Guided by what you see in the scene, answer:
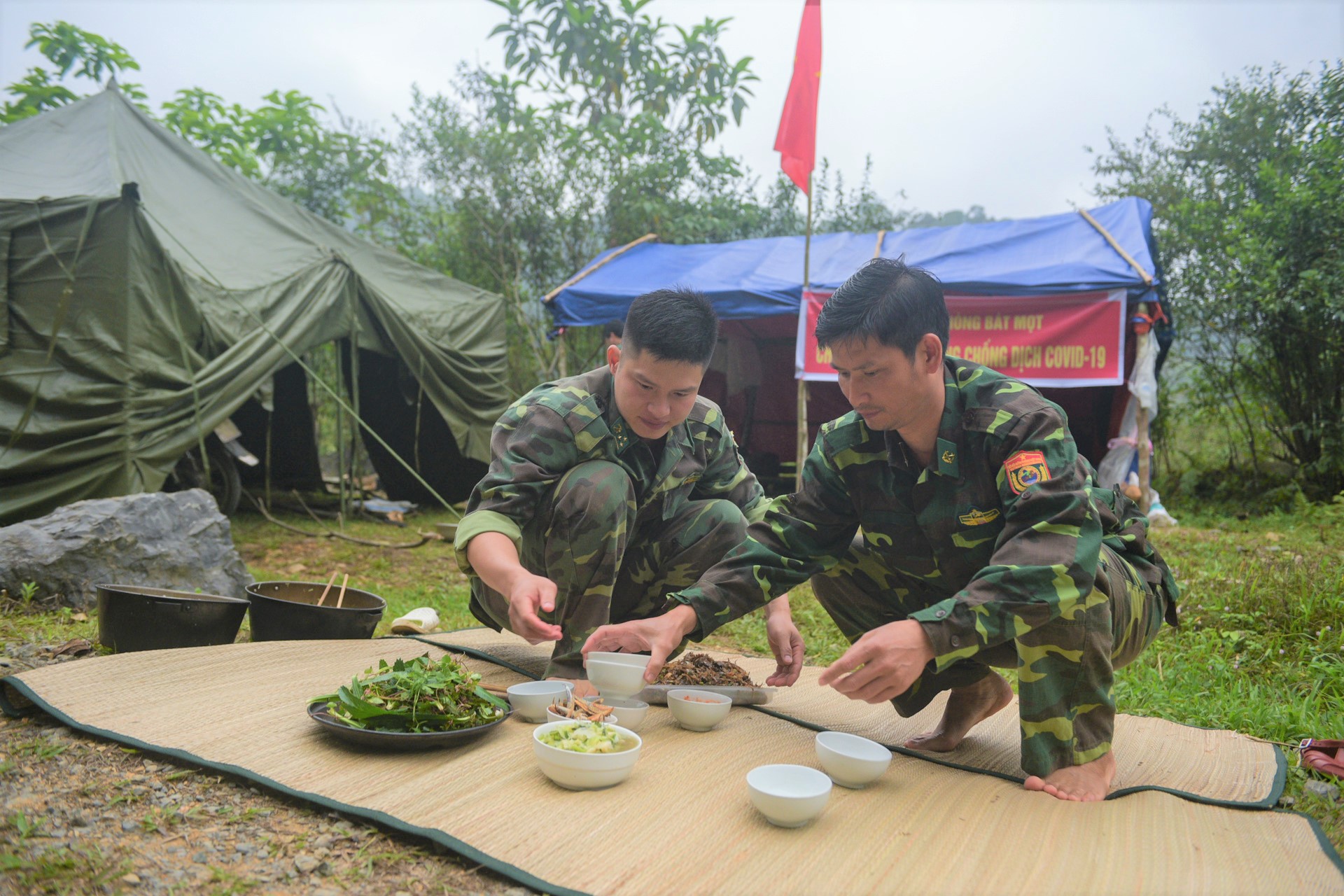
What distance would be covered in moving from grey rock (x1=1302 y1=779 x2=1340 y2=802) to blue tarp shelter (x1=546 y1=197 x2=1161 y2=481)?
13.4 feet

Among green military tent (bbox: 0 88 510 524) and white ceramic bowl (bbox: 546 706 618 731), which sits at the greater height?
green military tent (bbox: 0 88 510 524)

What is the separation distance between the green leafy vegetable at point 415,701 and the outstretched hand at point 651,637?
299mm

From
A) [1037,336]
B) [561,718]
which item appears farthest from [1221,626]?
[1037,336]

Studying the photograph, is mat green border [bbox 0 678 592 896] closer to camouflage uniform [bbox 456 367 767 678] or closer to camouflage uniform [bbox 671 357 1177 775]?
camouflage uniform [bbox 456 367 767 678]

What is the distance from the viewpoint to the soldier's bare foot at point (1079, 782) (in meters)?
1.77

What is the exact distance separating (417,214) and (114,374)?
7239 millimetres

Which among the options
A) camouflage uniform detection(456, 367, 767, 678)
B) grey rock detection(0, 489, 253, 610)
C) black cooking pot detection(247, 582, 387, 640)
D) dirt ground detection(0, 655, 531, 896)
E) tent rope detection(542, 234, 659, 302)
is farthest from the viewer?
tent rope detection(542, 234, 659, 302)

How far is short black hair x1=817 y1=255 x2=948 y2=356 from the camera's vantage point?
1.88 m

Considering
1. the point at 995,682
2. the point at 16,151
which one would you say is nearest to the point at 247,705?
the point at 995,682

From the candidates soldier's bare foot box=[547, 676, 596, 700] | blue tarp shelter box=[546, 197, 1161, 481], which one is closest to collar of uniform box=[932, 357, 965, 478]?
soldier's bare foot box=[547, 676, 596, 700]

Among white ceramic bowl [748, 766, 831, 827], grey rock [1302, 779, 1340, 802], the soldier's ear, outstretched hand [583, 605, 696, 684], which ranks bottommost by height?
grey rock [1302, 779, 1340, 802]

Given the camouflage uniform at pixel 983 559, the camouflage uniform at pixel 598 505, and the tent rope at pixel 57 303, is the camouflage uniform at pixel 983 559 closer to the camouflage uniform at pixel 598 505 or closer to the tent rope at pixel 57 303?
the camouflage uniform at pixel 598 505

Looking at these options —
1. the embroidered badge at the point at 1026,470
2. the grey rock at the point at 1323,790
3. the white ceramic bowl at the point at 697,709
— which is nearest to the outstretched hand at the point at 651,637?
the white ceramic bowl at the point at 697,709

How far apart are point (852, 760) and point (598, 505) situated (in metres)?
0.94
